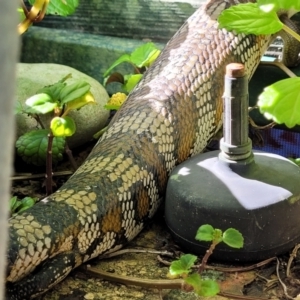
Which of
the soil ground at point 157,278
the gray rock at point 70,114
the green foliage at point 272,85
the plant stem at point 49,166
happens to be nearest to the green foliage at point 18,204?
the plant stem at point 49,166

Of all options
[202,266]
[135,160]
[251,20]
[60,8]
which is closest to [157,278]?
[202,266]

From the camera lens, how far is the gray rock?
5.17ft

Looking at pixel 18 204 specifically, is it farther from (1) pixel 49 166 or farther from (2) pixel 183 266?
(2) pixel 183 266

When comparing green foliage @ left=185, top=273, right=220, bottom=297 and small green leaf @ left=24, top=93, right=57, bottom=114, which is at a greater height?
small green leaf @ left=24, top=93, right=57, bottom=114

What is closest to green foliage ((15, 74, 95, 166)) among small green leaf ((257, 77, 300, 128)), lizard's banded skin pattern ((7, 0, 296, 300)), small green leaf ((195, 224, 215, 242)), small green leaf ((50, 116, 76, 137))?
small green leaf ((50, 116, 76, 137))

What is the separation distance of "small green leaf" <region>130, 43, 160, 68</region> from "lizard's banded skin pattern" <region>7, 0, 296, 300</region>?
6 cm

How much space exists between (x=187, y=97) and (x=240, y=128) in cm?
43

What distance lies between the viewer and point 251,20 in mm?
694

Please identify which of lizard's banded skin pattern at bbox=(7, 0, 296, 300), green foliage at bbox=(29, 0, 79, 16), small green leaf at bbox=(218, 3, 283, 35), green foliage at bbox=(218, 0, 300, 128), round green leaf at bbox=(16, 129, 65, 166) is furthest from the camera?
round green leaf at bbox=(16, 129, 65, 166)

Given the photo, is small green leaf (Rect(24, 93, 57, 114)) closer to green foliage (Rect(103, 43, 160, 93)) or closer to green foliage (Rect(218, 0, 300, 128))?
green foliage (Rect(103, 43, 160, 93))

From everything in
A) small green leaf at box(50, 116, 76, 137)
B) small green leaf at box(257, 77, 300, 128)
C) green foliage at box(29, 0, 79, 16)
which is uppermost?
green foliage at box(29, 0, 79, 16)

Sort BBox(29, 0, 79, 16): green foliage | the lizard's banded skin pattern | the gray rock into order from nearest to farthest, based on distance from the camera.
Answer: the lizard's banded skin pattern → BBox(29, 0, 79, 16): green foliage → the gray rock

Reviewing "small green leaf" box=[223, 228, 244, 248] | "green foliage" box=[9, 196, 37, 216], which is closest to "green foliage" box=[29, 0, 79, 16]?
"green foliage" box=[9, 196, 37, 216]

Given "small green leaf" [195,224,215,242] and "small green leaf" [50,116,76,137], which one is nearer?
"small green leaf" [195,224,215,242]
